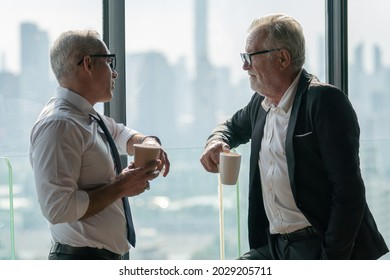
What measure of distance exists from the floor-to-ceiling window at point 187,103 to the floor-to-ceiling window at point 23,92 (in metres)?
0.38

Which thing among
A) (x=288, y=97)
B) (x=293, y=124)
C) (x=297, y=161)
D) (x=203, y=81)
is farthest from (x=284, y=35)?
(x=203, y=81)

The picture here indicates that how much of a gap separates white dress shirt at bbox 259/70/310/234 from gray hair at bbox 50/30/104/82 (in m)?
0.77

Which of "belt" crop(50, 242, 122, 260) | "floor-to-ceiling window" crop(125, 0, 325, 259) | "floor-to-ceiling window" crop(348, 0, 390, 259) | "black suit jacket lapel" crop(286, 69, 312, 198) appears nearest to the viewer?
"belt" crop(50, 242, 122, 260)

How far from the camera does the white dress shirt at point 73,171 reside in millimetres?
1913

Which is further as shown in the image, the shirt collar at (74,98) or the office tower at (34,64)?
the office tower at (34,64)

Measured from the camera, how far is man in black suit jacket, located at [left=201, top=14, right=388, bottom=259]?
6.89 ft

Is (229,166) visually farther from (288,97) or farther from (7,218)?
(7,218)

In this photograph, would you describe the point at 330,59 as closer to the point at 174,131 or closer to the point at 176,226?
the point at 174,131

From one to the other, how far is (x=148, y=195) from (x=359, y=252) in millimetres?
1132

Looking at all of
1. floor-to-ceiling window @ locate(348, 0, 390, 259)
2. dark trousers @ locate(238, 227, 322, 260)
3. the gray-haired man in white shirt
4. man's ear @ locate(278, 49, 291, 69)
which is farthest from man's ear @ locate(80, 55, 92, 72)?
floor-to-ceiling window @ locate(348, 0, 390, 259)

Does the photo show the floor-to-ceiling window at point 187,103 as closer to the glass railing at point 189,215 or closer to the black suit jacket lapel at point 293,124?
the glass railing at point 189,215

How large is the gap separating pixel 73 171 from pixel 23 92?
2.90 ft

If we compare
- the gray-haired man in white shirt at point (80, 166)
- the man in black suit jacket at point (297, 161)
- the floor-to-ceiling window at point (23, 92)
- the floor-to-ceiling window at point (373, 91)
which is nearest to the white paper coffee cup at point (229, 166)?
the man in black suit jacket at point (297, 161)

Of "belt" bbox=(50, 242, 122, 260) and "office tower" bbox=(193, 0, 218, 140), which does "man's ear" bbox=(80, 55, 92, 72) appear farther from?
"office tower" bbox=(193, 0, 218, 140)
